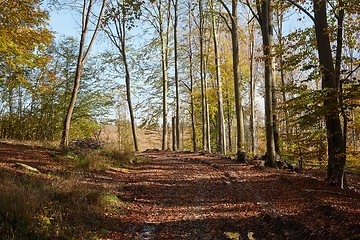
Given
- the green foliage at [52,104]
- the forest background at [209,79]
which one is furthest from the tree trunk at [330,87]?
the green foliage at [52,104]

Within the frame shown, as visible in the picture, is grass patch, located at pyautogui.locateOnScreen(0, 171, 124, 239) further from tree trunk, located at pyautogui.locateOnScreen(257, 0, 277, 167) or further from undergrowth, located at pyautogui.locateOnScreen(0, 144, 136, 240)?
tree trunk, located at pyautogui.locateOnScreen(257, 0, 277, 167)

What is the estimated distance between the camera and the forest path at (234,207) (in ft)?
16.7

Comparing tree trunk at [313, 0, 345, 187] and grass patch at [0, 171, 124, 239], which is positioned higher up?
tree trunk at [313, 0, 345, 187]

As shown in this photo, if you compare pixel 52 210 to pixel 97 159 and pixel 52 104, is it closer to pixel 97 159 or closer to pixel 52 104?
pixel 97 159

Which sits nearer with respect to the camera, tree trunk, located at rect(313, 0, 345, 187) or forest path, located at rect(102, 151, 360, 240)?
forest path, located at rect(102, 151, 360, 240)

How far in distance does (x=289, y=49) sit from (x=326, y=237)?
24.9ft

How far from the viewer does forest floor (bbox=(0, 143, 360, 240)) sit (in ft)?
17.0

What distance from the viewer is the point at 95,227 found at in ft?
18.4

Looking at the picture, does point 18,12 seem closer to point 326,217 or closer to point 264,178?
point 264,178

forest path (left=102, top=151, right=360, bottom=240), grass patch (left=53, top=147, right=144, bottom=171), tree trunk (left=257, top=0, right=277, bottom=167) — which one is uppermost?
tree trunk (left=257, top=0, right=277, bottom=167)

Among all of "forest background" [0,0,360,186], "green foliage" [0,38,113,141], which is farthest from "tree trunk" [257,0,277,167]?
"green foliage" [0,38,113,141]

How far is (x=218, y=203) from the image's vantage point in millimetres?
7402

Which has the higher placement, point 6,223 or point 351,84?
point 351,84

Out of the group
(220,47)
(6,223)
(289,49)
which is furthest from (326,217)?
(220,47)
